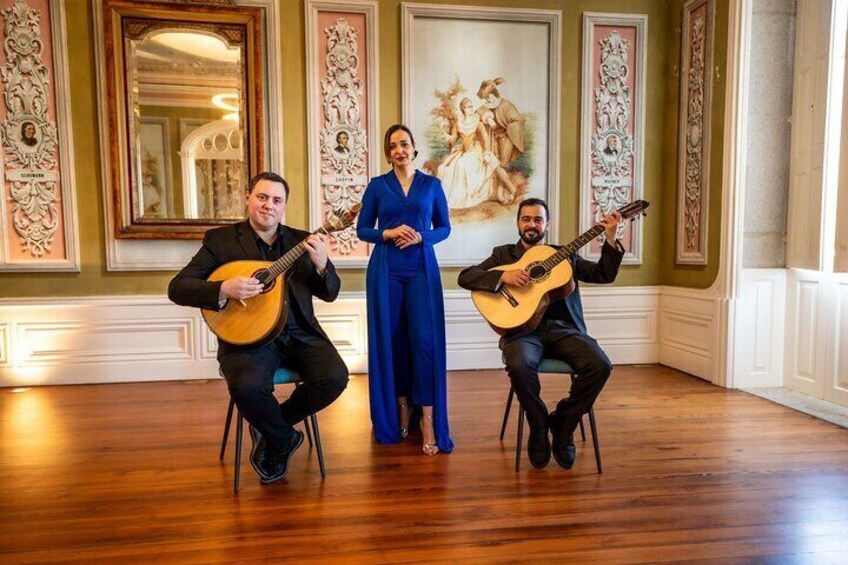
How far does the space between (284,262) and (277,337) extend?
0.35 metres

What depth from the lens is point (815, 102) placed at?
11.6ft

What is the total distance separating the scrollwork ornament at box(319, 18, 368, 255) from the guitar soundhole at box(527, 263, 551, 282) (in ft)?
6.94

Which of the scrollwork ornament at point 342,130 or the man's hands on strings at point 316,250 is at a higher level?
the scrollwork ornament at point 342,130

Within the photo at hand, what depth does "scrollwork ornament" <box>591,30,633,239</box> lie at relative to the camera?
4.48m

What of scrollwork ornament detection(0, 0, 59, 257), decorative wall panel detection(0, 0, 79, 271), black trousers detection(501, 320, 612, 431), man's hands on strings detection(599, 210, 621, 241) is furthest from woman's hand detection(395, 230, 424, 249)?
scrollwork ornament detection(0, 0, 59, 257)

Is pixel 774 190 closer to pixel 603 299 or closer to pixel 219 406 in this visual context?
pixel 603 299

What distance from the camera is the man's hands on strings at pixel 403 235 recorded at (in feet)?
8.38


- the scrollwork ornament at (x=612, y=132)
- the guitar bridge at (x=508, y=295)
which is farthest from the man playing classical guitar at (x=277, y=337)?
the scrollwork ornament at (x=612, y=132)

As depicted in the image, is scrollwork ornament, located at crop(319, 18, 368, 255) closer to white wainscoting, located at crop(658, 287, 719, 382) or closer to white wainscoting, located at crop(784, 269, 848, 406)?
white wainscoting, located at crop(658, 287, 719, 382)

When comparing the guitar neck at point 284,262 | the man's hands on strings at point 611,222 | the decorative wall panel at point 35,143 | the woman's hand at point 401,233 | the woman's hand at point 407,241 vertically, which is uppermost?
the decorative wall panel at point 35,143

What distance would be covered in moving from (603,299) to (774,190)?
1438mm

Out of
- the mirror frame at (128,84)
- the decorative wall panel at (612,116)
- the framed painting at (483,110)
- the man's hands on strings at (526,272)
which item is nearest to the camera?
the man's hands on strings at (526,272)

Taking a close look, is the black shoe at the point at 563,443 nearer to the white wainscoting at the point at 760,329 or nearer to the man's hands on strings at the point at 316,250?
the man's hands on strings at the point at 316,250

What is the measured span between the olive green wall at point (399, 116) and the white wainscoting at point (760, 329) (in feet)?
0.97
